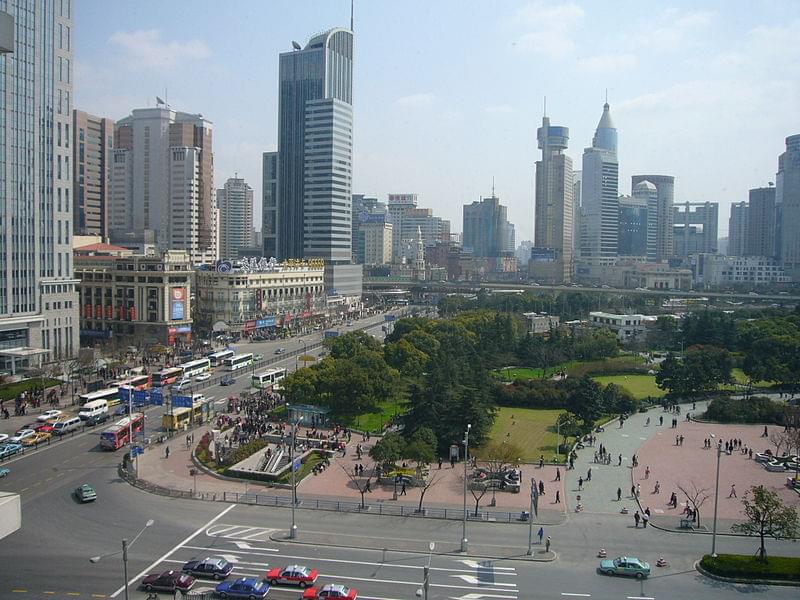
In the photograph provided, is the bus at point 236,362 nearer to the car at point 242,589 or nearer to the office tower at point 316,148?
the car at point 242,589

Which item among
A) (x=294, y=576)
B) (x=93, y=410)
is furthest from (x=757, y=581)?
(x=93, y=410)

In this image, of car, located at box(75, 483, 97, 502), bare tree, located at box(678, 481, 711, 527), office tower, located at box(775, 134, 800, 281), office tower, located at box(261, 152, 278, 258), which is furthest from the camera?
office tower, located at box(775, 134, 800, 281)

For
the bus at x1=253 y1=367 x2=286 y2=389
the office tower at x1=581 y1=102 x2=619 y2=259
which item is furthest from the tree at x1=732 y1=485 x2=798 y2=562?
the office tower at x1=581 y1=102 x2=619 y2=259

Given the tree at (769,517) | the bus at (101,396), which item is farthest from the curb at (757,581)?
the bus at (101,396)

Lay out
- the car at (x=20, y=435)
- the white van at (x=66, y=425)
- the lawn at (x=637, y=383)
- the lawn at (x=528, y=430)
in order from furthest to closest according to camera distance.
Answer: the lawn at (x=637, y=383) < the white van at (x=66, y=425) < the lawn at (x=528, y=430) < the car at (x=20, y=435)

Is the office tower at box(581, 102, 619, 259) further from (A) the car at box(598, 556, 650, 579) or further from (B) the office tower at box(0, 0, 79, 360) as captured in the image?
(A) the car at box(598, 556, 650, 579)

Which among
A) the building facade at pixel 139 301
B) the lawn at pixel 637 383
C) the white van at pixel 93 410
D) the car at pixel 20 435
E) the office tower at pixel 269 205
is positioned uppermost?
the office tower at pixel 269 205

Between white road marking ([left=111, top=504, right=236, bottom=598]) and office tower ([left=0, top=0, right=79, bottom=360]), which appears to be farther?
office tower ([left=0, top=0, right=79, bottom=360])
